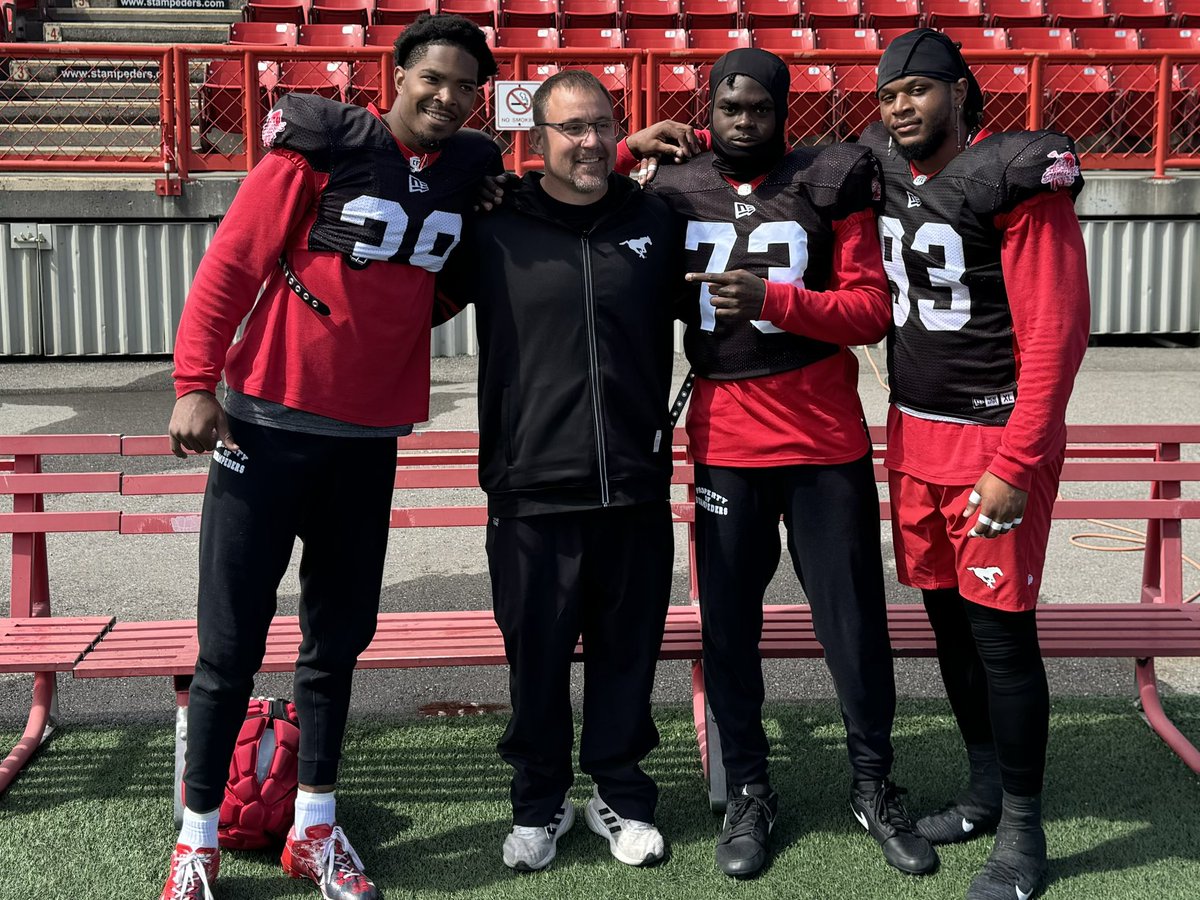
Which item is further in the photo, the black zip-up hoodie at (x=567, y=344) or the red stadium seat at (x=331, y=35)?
the red stadium seat at (x=331, y=35)

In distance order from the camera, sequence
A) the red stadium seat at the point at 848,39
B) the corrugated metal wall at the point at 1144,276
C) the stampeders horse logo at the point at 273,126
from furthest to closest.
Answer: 1. the red stadium seat at the point at 848,39
2. the corrugated metal wall at the point at 1144,276
3. the stampeders horse logo at the point at 273,126

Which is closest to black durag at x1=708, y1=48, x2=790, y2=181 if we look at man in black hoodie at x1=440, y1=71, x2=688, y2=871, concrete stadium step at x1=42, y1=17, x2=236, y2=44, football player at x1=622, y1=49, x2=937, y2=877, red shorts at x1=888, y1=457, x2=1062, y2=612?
football player at x1=622, y1=49, x2=937, y2=877

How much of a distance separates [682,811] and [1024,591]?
116cm

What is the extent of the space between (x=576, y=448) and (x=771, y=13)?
12.3m

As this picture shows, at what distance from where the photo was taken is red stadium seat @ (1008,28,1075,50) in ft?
44.6

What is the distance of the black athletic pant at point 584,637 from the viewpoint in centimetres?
319

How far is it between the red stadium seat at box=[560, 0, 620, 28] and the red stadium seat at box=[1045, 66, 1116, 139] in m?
4.80

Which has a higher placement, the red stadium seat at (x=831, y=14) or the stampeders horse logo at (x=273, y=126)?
the red stadium seat at (x=831, y=14)

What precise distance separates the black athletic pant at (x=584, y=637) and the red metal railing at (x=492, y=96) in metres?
7.00

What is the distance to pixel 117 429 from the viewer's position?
8180mm

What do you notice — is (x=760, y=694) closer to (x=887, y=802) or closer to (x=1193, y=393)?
(x=887, y=802)

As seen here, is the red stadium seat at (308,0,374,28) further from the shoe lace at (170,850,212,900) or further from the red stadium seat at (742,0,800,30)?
the shoe lace at (170,850,212,900)

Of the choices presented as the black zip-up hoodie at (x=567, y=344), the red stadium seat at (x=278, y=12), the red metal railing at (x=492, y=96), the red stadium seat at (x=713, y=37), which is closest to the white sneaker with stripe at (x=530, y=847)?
the black zip-up hoodie at (x=567, y=344)

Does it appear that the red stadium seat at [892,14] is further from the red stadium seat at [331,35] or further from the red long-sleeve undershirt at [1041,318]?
the red long-sleeve undershirt at [1041,318]
